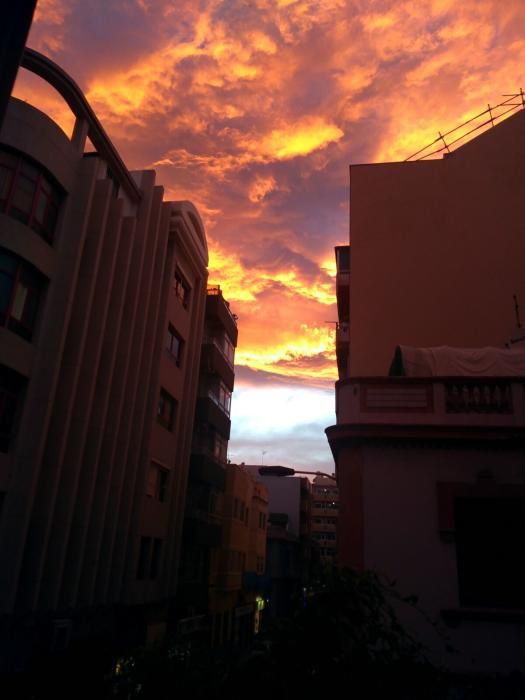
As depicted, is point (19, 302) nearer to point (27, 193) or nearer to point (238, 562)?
point (27, 193)

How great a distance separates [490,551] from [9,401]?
13.9m

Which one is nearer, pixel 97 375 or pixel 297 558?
pixel 97 375

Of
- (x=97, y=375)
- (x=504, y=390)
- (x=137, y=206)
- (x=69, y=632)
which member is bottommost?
(x=69, y=632)

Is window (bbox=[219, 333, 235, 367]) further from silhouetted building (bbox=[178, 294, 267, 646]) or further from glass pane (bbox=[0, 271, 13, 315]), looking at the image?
glass pane (bbox=[0, 271, 13, 315])

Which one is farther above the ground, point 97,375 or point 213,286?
point 213,286

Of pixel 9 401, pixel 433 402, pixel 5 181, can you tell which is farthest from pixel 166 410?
pixel 433 402

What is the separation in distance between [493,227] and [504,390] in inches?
471

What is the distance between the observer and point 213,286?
3750 cm

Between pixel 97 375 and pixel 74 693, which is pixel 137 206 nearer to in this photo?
pixel 97 375

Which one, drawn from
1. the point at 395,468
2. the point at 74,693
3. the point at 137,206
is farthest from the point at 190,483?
the point at 74,693

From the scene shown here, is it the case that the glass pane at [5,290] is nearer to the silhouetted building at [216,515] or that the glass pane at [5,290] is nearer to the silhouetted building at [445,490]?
the silhouetted building at [445,490]

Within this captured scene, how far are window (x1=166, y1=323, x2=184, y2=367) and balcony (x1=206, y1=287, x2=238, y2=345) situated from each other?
21.3ft

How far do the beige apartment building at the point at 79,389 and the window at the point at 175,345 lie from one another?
1243 mm

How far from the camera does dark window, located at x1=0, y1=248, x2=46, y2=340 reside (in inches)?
655
